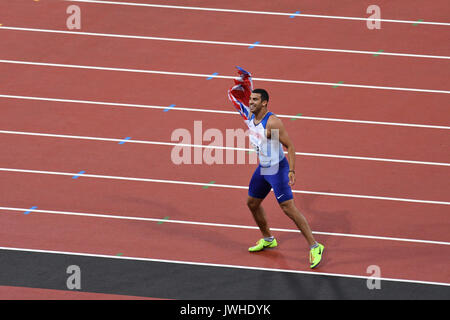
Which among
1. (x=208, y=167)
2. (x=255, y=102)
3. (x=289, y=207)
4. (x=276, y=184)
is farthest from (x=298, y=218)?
(x=208, y=167)

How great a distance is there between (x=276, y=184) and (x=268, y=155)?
34cm

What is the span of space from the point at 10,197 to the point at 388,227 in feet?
16.4

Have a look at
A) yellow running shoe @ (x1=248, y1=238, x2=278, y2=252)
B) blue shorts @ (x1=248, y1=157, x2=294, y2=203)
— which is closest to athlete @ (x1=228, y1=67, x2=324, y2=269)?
blue shorts @ (x1=248, y1=157, x2=294, y2=203)

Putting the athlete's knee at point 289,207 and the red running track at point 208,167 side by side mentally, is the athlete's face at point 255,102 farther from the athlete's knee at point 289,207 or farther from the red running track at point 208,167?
the red running track at point 208,167

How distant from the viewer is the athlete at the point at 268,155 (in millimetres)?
9828

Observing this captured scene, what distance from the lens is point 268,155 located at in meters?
9.93

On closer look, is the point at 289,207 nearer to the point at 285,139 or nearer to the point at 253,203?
the point at 253,203

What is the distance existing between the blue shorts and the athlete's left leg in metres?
0.07

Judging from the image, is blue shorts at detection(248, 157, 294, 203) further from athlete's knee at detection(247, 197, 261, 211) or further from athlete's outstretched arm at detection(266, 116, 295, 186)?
athlete's outstretched arm at detection(266, 116, 295, 186)

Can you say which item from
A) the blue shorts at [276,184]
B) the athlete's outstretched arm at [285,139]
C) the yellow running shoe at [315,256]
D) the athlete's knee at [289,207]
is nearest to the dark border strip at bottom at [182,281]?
the yellow running shoe at [315,256]

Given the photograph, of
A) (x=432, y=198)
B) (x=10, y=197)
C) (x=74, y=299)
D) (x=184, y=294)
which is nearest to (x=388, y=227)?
(x=432, y=198)

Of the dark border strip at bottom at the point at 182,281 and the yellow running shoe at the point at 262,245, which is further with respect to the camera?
the yellow running shoe at the point at 262,245

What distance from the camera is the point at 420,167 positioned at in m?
12.3

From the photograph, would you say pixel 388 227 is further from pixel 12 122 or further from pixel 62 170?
pixel 12 122
